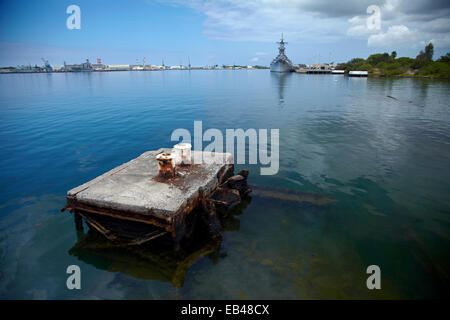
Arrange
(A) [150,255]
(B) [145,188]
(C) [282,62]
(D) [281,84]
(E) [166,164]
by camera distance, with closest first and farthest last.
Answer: (A) [150,255]
(B) [145,188]
(E) [166,164]
(D) [281,84]
(C) [282,62]

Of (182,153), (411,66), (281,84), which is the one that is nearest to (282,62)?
(411,66)

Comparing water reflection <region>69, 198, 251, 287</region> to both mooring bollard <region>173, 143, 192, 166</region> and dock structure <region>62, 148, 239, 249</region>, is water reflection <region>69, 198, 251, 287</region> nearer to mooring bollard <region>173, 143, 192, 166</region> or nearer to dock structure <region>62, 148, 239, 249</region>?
dock structure <region>62, 148, 239, 249</region>

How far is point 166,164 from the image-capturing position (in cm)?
863

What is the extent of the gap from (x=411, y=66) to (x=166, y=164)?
153 meters

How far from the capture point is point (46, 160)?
15.9 m

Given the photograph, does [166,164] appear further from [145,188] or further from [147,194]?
[147,194]

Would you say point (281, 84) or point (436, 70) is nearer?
point (281, 84)

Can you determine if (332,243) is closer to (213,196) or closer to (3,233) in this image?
(213,196)

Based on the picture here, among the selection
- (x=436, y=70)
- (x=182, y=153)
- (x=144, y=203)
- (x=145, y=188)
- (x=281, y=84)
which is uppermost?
(x=436, y=70)

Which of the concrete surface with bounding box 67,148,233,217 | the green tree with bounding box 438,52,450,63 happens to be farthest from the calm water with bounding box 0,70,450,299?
the green tree with bounding box 438,52,450,63

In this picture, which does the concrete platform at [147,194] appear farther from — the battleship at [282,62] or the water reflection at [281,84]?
the battleship at [282,62]

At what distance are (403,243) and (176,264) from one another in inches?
303

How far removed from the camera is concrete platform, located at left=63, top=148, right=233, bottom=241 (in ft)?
23.7
